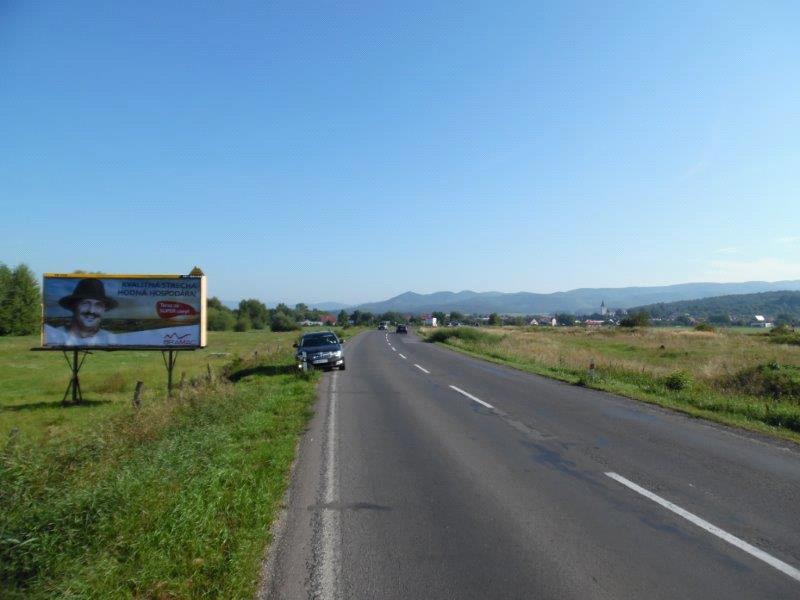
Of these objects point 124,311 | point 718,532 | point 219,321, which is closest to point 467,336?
point 124,311

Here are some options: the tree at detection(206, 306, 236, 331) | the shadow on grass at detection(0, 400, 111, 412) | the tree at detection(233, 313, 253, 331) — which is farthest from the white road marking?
the tree at detection(233, 313, 253, 331)

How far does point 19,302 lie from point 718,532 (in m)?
89.5

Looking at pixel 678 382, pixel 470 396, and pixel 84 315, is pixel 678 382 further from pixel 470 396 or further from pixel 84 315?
pixel 84 315

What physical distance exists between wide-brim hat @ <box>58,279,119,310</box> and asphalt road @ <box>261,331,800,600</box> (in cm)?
1256

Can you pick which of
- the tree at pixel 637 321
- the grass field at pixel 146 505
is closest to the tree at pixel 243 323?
the tree at pixel 637 321

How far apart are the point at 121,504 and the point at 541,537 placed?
4.11 m

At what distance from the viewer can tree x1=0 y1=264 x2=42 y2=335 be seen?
245ft

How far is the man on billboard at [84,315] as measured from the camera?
64.7 feet

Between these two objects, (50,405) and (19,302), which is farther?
(19,302)

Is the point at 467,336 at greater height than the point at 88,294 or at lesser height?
lesser

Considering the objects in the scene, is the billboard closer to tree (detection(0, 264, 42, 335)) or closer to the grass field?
the grass field

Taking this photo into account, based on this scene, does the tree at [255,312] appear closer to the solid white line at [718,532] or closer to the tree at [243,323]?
the tree at [243,323]

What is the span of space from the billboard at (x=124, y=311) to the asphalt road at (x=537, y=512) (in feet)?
35.5

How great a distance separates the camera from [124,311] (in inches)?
786
